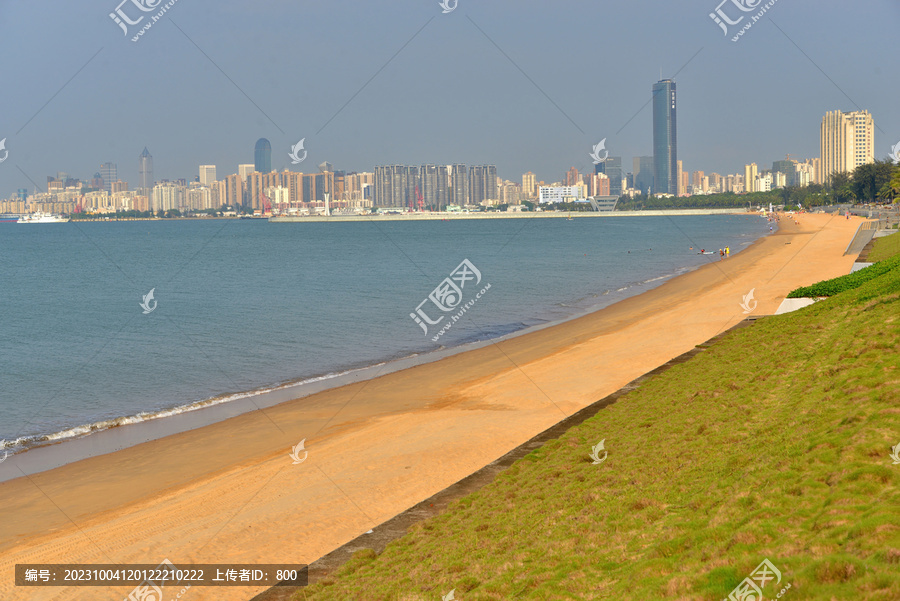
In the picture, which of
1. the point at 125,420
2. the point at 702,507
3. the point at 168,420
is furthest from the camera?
the point at 168,420

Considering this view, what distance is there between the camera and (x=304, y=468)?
14.7 metres

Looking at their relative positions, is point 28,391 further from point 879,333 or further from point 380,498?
point 879,333

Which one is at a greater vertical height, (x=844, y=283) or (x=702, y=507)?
(x=844, y=283)

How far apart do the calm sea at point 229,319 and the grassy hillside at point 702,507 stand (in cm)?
1372

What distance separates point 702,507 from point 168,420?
638 inches

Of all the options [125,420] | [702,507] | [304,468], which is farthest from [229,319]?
[702,507]

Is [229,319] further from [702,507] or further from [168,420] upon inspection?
[702,507]

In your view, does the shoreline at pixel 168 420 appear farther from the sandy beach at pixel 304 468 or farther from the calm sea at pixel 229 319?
the sandy beach at pixel 304 468

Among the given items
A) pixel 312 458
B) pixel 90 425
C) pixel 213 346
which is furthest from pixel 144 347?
pixel 312 458

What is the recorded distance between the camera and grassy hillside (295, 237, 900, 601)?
19.2ft

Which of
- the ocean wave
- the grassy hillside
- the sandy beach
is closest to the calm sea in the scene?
the ocean wave

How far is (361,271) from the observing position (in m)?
69.2

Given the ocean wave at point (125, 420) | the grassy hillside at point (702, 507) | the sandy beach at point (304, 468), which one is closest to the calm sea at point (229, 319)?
the ocean wave at point (125, 420)

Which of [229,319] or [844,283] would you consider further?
[229,319]
